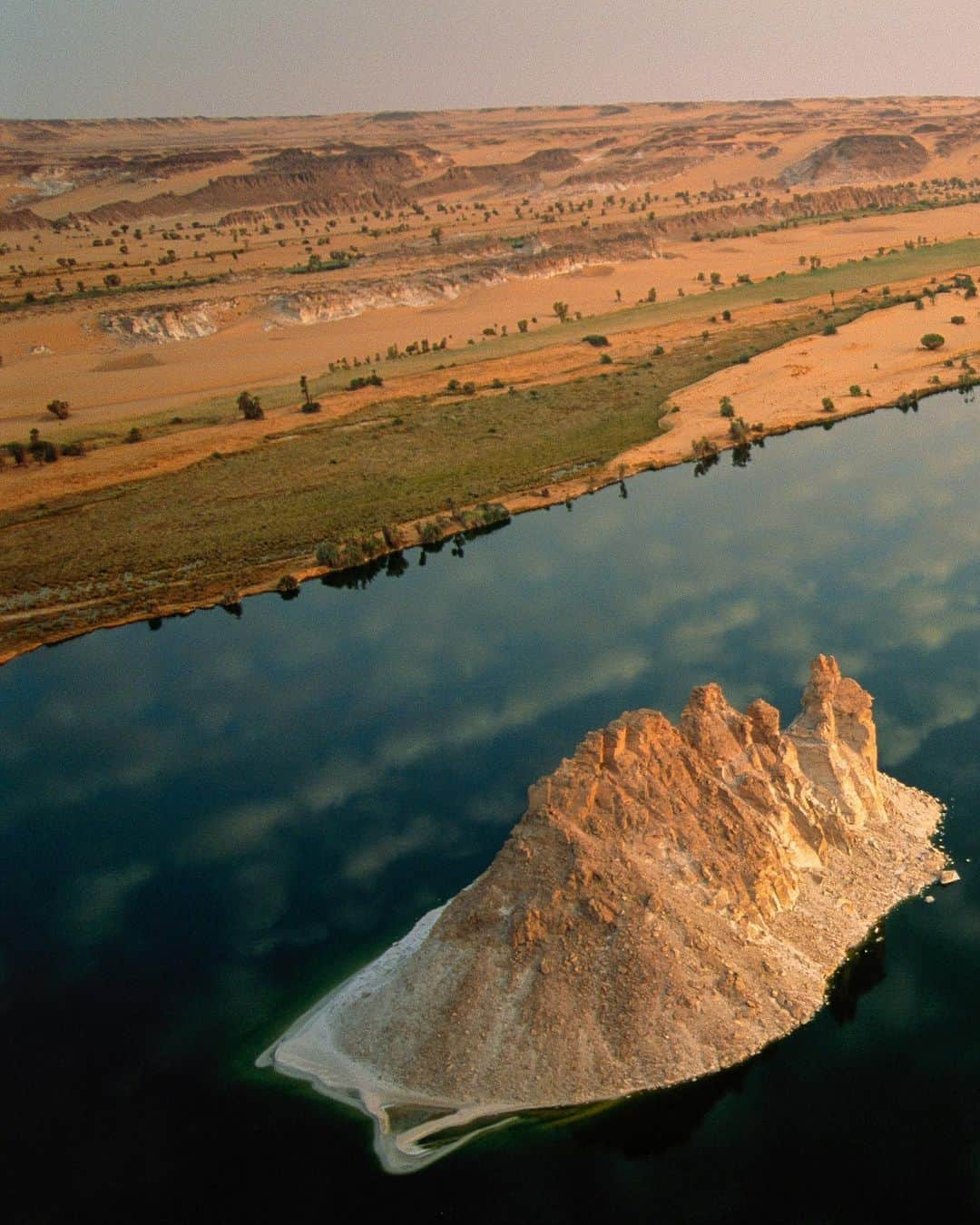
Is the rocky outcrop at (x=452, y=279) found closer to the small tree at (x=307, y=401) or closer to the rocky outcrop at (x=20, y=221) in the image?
the small tree at (x=307, y=401)

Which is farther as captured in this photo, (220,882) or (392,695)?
(392,695)

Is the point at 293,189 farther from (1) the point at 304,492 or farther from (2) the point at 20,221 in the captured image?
(1) the point at 304,492

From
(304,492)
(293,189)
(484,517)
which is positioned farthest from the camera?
(293,189)

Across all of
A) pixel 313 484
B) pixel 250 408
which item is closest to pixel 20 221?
pixel 250 408

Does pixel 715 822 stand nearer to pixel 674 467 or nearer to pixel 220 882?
pixel 220 882

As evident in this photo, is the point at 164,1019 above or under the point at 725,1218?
above

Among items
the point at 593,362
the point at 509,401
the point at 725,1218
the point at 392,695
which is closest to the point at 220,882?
the point at 392,695

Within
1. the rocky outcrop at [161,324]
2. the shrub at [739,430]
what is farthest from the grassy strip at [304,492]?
the rocky outcrop at [161,324]
